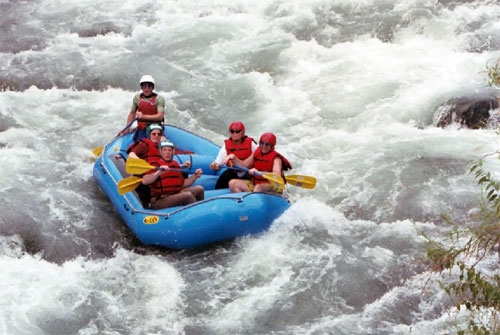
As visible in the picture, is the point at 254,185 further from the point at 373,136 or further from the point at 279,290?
the point at 373,136

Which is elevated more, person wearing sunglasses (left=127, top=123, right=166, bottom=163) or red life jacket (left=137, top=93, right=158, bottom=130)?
red life jacket (left=137, top=93, right=158, bottom=130)

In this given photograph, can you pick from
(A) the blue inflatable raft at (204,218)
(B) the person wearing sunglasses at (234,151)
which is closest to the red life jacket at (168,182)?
(A) the blue inflatable raft at (204,218)

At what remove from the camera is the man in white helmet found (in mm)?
8784

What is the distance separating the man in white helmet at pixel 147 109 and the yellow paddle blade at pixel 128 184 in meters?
1.34

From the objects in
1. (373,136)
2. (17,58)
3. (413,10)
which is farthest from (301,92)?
(17,58)

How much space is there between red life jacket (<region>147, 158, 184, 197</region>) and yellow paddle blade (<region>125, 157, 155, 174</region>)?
16 centimetres

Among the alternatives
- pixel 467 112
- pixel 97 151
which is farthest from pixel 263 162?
pixel 467 112

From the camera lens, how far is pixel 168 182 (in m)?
7.61

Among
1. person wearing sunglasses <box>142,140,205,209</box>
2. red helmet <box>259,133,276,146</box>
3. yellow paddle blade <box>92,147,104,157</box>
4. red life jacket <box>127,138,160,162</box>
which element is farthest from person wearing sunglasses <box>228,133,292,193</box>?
yellow paddle blade <box>92,147,104,157</box>

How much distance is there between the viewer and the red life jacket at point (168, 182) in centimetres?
759

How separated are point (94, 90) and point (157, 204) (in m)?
4.09

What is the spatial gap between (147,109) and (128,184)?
1595mm

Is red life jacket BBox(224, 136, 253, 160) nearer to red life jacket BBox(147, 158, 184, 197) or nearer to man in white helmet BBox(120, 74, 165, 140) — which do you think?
red life jacket BBox(147, 158, 184, 197)

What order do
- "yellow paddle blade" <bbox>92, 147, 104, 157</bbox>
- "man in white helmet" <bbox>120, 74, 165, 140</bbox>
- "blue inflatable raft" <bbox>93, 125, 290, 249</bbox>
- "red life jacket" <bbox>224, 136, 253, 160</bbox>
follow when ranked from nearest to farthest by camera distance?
"blue inflatable raft" <bbox>93, 125, 290, 249</bbox> → "red life jacket" <bbox>224, 136, 253, 160</bbox> → "man in white helmet" <bbox>120, 74, 165, 140</bbox> → "yellow paddle blade" <bbox>92, 147, 104, 157</bbox>
